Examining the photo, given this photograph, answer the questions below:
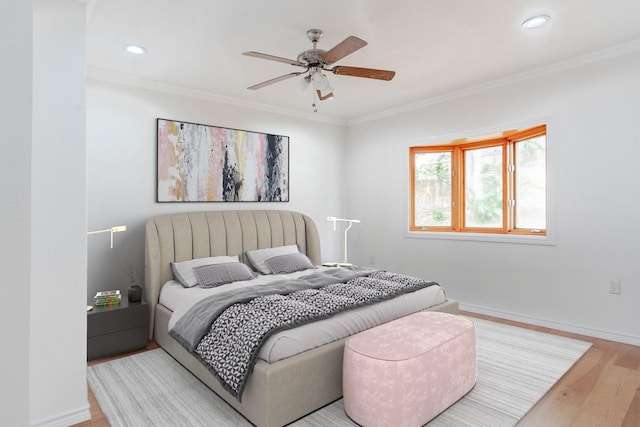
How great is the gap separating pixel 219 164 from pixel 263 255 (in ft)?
4.01

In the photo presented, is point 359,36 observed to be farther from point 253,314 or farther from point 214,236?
point 214,236

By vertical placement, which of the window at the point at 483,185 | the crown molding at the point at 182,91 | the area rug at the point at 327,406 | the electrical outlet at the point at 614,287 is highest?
the crown molding at the point at 182,91

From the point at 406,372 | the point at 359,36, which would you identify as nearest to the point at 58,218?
the point at 406,372

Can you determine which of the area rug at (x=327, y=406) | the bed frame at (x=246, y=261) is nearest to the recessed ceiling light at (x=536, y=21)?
the bed frame at (x=246, y=261)

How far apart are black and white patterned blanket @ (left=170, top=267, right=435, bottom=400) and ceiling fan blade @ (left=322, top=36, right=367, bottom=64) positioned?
1731 millimetres

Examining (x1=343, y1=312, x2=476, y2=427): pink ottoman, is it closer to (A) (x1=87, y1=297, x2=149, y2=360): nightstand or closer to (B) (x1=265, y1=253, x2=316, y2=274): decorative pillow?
(B) (x1=265, y1=253, x2=316, y2=274): decorative pillow

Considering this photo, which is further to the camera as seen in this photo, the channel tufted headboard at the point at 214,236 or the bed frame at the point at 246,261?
the channel tufted headboard at the point at 214,236

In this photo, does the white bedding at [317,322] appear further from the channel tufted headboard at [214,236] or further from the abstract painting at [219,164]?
the abstract painting at [219,164]

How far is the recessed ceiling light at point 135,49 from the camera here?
3.03 metres

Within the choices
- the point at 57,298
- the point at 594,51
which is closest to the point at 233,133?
the point at 57,298

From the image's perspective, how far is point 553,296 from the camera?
3.66 metres

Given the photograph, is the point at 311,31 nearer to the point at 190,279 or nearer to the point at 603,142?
the point at 190,279

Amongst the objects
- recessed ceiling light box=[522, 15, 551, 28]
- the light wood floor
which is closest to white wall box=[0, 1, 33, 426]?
the light wood floor

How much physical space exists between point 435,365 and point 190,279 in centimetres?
237
